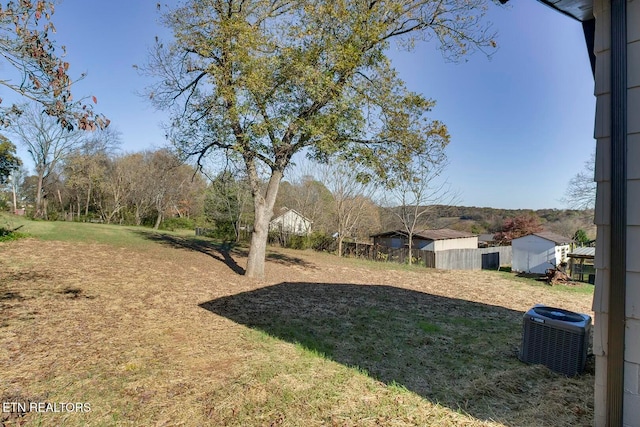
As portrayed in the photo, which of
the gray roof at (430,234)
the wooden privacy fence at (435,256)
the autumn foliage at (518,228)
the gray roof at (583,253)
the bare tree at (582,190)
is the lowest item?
the wooden privacy fence at (435,256)

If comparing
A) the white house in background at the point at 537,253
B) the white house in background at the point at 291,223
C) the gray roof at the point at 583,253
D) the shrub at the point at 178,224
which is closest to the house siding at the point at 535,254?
the white house in background at the point at 537,253

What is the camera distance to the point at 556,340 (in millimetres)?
3338

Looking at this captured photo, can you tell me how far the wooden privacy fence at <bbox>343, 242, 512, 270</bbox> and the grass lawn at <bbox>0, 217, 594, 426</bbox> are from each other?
1034 cm

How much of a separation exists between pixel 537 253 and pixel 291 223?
642 inches

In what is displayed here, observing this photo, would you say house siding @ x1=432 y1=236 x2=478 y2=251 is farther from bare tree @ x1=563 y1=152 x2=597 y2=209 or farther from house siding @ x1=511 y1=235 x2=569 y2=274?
bare tree @ x1=563 y1=152 x2=597 y2=209

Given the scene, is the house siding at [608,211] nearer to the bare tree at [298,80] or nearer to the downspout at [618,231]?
the downspout at [618,231]

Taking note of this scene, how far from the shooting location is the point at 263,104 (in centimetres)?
688

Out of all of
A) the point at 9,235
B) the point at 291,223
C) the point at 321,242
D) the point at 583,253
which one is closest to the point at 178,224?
the point at 291,223

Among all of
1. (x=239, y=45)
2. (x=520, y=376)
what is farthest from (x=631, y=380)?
(x=239, y=45)

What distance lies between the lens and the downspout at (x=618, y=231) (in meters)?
1.81

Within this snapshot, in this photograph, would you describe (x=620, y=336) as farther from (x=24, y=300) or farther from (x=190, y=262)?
(x=190, y=262)

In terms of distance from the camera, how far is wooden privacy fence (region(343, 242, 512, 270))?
58.6 feet

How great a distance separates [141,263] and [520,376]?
8723 mm

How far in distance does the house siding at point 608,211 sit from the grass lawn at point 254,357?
0.74 meters
